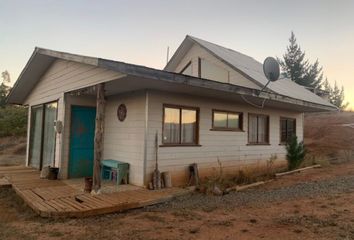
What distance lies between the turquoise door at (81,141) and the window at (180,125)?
112 inches

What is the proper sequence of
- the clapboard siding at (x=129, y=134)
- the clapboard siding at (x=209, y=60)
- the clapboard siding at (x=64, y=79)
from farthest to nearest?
the clapboard siding at (x=209, y=60)
the clapboard siding at (x=129, y=134)
the clapboard siding at (x=64, y=79)

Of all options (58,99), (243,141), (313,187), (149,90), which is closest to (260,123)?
(243,141)

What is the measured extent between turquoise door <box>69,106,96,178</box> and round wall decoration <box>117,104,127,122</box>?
1.24 meters

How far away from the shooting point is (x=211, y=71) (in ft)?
40.1

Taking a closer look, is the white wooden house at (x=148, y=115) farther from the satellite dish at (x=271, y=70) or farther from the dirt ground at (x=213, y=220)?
the dirt ground at (x=213, y=220)

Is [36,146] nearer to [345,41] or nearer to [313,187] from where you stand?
[313,187]

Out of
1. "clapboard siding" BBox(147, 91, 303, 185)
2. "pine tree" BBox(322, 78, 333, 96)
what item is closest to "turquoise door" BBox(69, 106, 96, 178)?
"clapboard siding" BBox(147, 91, 303, 185)

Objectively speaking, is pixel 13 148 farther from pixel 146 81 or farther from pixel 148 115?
pixel 146 81

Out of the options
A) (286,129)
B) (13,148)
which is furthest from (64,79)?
(13,148)

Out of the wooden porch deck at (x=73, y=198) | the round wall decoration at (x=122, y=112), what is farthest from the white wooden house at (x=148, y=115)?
the wooden porch deck at (x=73, y=198)

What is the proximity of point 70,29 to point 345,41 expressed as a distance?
518 inches

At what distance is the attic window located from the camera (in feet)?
38.7

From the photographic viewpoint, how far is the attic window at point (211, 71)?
11.8 metres

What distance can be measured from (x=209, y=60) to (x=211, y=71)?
50 centimetres
